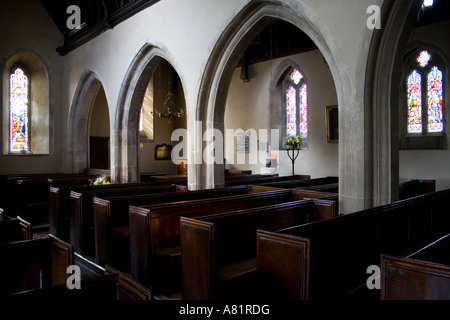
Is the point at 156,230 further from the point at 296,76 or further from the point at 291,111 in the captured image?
the point at 296,76

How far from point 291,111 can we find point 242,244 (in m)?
7.97

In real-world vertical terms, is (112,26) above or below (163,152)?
above

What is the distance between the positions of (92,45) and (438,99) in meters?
8.57

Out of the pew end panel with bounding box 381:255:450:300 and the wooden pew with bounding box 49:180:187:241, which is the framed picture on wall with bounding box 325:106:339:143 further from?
the pew end panel with bounding box 381:255:450:300

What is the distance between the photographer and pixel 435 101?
7766 millimetres

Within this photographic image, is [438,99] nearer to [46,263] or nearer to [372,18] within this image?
[372,18]

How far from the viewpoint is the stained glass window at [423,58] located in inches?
307

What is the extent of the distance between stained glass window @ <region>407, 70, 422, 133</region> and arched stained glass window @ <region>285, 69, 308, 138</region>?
2856mm

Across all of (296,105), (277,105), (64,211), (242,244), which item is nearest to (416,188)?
(242,244)

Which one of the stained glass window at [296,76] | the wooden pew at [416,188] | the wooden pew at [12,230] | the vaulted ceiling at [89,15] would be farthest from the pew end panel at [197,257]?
the stained glass window at [296,76]

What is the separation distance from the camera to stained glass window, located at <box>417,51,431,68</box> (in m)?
7.80

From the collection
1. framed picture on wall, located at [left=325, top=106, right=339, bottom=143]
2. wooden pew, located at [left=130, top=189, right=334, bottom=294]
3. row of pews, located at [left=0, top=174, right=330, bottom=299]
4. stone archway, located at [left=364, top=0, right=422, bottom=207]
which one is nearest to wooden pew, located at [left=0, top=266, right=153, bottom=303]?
row of pews, located at [left=0, top=174, right=330, bottom=299]

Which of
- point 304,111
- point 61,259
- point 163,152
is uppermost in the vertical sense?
point 304,111
